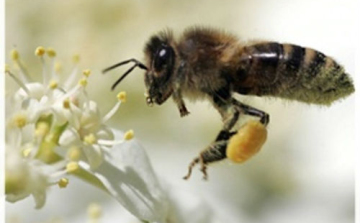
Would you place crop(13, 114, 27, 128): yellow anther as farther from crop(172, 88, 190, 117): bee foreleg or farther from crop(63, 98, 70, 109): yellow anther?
crop(172, 88, 190, 117): bee foreleg

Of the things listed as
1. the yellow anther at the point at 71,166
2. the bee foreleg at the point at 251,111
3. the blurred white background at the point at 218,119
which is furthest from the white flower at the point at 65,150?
the blurred white background at the point at 218,119

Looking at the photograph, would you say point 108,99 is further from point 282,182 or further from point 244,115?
point 244,115

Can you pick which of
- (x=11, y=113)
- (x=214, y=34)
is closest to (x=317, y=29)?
(x=214, y=34)

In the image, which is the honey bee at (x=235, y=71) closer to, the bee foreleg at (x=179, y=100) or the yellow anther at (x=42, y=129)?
the bee foreleg at (x=179, y=100)

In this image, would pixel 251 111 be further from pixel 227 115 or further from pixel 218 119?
pixel 218 119

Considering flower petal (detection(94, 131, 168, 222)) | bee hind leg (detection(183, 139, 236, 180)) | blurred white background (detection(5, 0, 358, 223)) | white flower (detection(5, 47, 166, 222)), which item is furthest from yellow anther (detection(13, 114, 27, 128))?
blurred white background (detection(5, 0, 358, 223))

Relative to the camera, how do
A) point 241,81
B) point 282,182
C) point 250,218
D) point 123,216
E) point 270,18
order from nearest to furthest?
1. point 241,81
2. point 123,216
3. point 250,218
4. point 282,182
5. point 270,18

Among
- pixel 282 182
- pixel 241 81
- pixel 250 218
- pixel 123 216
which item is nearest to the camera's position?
pixel 241 81
